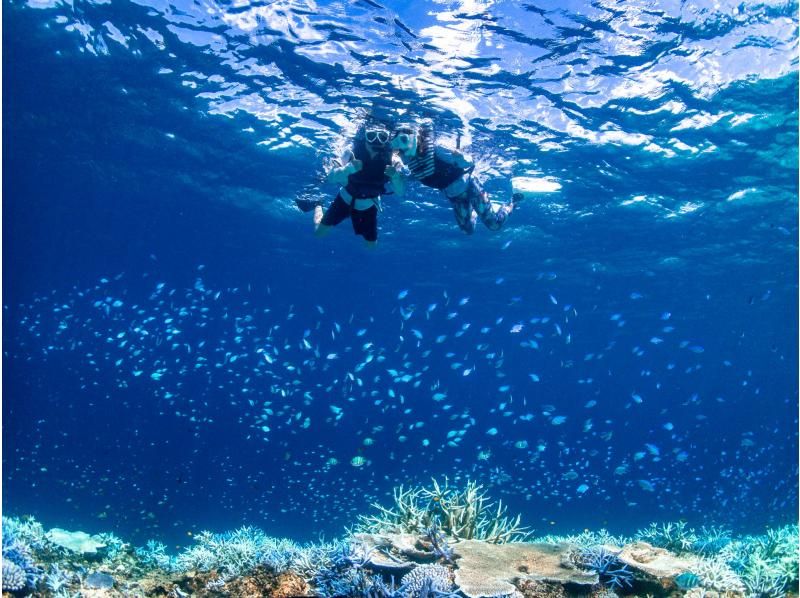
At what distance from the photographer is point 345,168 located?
8.57 metres

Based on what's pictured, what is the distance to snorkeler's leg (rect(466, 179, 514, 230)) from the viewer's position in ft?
34.6

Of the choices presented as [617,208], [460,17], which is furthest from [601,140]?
[460,17]

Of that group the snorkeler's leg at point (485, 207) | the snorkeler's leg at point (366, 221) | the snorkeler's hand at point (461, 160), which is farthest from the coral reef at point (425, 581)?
the snorkeler's leg at point (485, 207)

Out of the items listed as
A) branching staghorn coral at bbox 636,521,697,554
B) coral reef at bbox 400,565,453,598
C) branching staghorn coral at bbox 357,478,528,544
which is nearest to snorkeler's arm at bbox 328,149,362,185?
branching staghorn coral at bbox 357,478,528,544

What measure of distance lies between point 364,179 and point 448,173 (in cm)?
183

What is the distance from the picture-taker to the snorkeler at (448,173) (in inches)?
329

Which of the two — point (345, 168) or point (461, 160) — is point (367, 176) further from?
A: point (461, 160)

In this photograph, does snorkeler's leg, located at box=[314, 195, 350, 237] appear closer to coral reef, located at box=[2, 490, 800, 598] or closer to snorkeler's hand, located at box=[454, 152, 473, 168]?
snorkeler's hand, located at box=[454, 152, 473, 168]

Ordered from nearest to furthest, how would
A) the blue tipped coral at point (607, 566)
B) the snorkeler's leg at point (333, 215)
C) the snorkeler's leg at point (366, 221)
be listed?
the blue tipped coral at point (607, 566), the snorkeler's leg at point (366, 221), the snorkeler's leg at point (333, 215)

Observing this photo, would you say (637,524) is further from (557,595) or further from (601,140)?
(557,595)

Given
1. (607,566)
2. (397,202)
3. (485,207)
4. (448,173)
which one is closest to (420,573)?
(607,566)

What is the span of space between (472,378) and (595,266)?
53069mm

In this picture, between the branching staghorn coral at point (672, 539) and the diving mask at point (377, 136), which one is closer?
the diving mask at point (377, 136)

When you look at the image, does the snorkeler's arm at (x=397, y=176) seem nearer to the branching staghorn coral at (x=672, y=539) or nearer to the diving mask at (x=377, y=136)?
the diving mask at (x=377, y=136)
